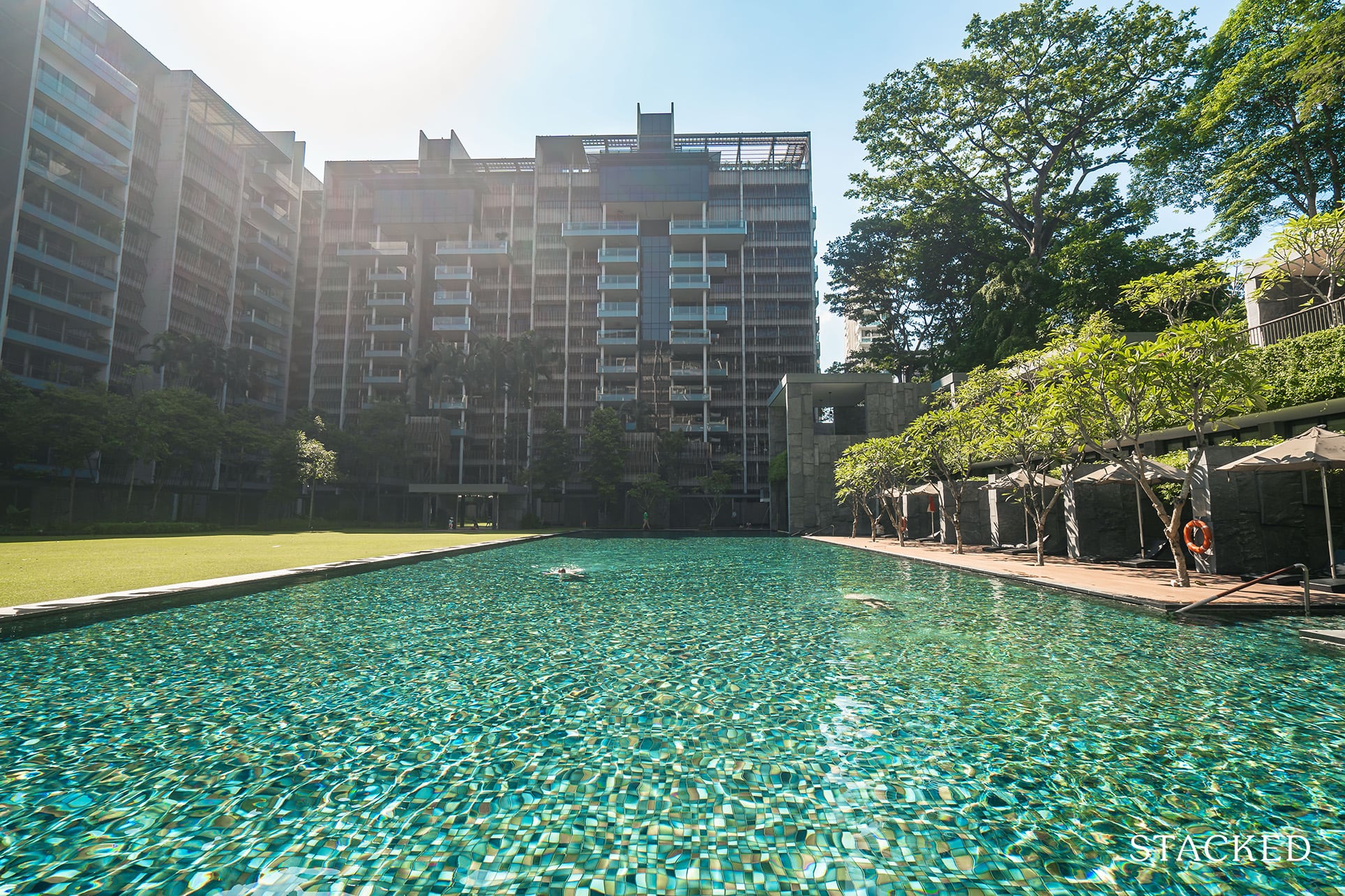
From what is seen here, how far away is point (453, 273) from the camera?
6381 centimetres

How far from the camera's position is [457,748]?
14.3 ft

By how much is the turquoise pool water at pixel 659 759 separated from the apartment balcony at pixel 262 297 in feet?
204

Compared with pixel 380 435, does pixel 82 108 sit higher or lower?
higher

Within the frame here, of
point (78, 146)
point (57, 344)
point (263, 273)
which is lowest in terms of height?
point (57, 344)

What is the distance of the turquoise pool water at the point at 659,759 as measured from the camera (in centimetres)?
297

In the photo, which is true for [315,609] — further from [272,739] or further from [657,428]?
[657,428]

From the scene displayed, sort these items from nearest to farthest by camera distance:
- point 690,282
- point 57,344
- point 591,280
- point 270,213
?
1. point 57,344
2. point 270,213
3. point 690,282
4. point 591,280

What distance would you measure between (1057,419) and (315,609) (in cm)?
1402

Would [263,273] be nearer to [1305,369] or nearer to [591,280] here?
[591,280]

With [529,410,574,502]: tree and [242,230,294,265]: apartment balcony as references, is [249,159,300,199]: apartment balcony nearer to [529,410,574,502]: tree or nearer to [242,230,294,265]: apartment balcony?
[242,230,294,265]: apartment balcony

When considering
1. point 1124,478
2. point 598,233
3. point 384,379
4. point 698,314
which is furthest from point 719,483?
point 1124,478

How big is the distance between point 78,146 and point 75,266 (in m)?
7.98

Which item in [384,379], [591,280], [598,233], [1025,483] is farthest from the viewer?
[591,280]

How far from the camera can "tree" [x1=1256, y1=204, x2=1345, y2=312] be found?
50.9 feet
